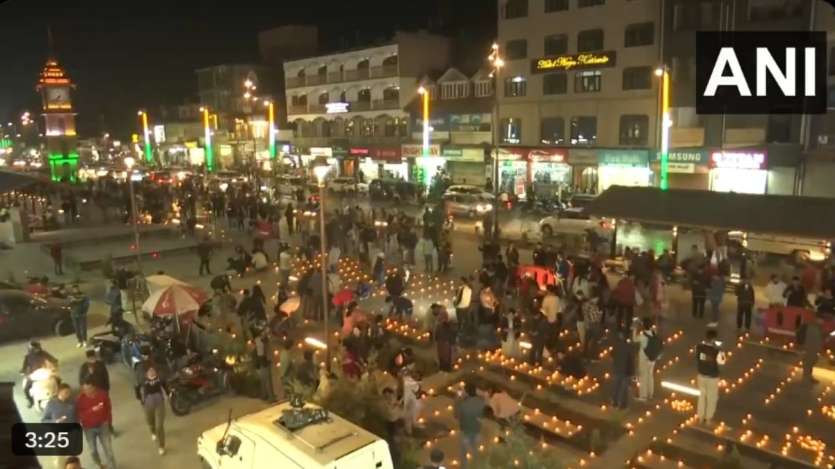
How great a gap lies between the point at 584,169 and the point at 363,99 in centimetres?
2267

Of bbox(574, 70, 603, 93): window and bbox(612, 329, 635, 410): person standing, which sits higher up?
bbox(574, 70, 603, 93): window

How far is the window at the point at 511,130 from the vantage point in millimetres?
42750

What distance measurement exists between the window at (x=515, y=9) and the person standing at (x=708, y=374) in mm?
34384

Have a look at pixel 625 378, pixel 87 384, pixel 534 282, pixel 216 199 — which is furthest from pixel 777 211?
pixel 216 199

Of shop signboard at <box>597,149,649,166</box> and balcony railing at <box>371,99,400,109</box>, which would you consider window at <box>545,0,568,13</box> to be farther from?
balcony railing at <box>371,99,400,109</box>

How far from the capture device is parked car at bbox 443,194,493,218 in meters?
33.8

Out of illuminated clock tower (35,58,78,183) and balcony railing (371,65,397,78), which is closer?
balcony railing (371,65,397,78)

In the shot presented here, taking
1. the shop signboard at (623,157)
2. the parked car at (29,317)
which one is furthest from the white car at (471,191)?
the parked car at (29,317)

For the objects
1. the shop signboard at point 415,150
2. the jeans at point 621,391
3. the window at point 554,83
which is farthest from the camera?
the shop signboard at point 415,150

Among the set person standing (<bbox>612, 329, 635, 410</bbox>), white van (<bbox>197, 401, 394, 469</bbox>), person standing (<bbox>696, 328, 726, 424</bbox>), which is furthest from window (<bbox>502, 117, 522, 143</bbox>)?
white van (<bbox>197, 401, 394, 469</bbox>)

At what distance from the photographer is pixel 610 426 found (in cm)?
1091

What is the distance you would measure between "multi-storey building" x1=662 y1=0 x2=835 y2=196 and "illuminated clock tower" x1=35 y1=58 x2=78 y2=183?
174 ft

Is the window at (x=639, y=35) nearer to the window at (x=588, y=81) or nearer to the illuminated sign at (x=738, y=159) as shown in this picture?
the window at (x=588, y=81)

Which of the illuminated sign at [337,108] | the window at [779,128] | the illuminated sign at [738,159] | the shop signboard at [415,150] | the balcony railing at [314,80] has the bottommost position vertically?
the illuminated sign at [738,159]
